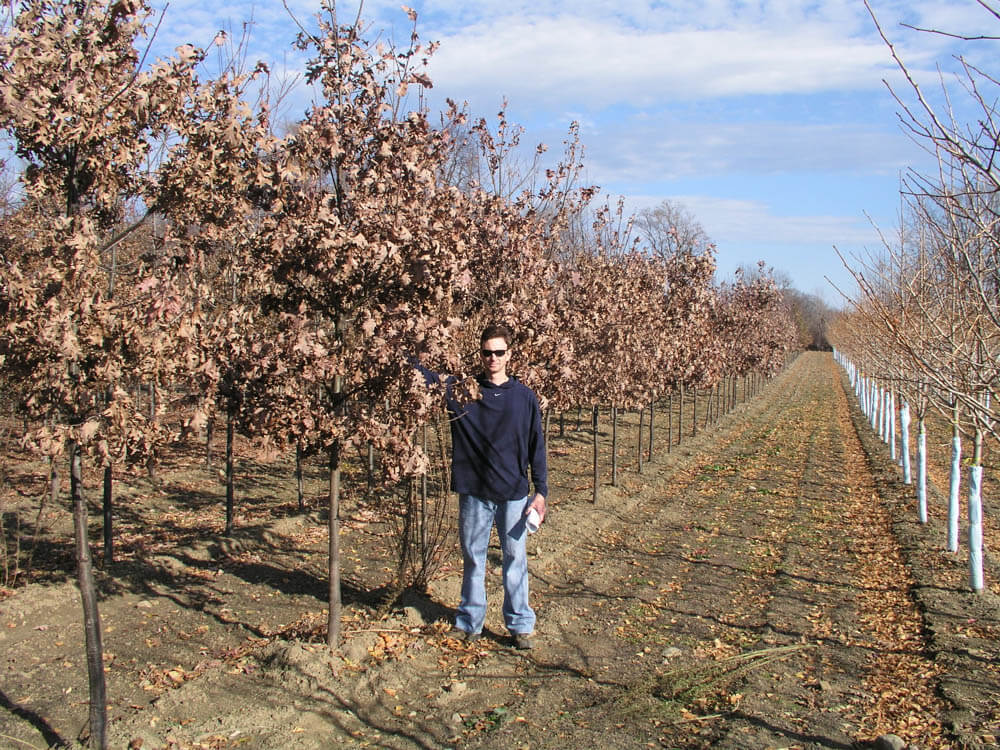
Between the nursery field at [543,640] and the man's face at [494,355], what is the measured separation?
203 cm

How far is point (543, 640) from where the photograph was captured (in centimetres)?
597

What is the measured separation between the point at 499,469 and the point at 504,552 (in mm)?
624

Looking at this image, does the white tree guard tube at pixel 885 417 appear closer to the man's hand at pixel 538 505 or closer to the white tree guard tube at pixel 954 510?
the white tree guard tube at pixel 954 510

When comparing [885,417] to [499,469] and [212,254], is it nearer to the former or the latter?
[499,469]

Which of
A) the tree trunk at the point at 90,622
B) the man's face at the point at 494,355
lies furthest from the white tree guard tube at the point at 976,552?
the tree trunk at the point at 90,622

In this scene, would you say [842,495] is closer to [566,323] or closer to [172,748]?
[566,323]

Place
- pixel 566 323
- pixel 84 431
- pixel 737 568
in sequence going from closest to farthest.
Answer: pixel 84 431 < pixel 737 568 < pixel 566 323

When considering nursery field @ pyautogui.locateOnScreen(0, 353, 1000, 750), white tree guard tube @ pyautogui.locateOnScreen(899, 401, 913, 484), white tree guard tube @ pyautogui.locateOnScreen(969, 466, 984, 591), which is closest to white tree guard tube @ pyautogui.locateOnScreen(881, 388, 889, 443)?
white tree guard tube @ pyautogui.locateOnScreen(899, 401, 913, 484)

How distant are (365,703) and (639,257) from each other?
13.7 metres

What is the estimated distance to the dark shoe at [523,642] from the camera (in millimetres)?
5645

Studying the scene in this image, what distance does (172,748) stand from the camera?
164 inches

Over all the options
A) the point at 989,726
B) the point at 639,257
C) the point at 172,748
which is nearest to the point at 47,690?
the point at 172,748

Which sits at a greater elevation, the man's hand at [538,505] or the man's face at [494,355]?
the man's face at [494,355]

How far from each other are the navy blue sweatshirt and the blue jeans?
10 centimetres
